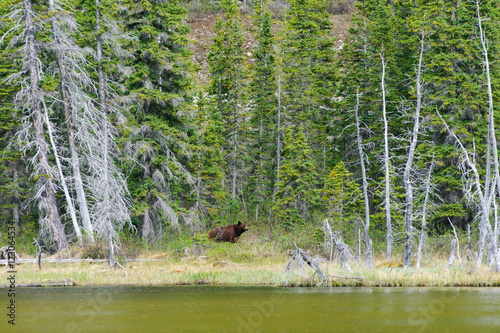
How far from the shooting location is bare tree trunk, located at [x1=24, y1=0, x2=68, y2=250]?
22297mm

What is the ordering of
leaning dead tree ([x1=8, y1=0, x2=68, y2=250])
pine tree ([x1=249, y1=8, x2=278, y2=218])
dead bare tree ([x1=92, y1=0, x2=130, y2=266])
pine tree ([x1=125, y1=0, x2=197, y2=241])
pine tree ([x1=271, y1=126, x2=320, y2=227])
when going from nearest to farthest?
dead bare tree ([x1=92, y1=0, x2=130, y2=266]) → leaning dead tree ([x1=8, y1=0, x2=68, y2=250]) → pine tree ([x1=125, y1=0, x2=197, y2=241]) → pine tree ([x1=271, y1=126, x2=320, y2=227]) → pine tree ([x1=249, y1=8, x2=278, y2=218])

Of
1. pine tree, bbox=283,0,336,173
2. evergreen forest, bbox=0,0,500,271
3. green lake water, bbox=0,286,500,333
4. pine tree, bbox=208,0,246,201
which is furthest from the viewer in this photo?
pine tree, bbox=208,0,246,201

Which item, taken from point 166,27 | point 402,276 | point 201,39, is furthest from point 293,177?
point 201,39

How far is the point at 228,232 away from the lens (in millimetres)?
25703

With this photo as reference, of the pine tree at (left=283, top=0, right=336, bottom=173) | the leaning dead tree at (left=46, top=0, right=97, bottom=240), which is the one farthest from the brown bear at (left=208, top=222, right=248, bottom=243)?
the pine tree at (left=283, top=0, right=336, bottom=173)

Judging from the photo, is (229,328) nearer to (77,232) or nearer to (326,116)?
(77,232)

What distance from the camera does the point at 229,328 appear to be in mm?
9281

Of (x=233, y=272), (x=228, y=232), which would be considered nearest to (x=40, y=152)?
(x=228, y=232)

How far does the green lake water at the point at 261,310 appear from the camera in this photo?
9.35 m

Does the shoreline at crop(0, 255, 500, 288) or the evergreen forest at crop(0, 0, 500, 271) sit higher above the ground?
the evergreen forest at crop(0, 0, 500, 271)

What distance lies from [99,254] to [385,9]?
24.1 m

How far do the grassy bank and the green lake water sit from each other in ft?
3.29

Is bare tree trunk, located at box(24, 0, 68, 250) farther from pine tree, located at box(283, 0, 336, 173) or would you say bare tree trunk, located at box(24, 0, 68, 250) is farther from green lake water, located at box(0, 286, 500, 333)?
pine tree, located at box(283, 0, 336, 173)

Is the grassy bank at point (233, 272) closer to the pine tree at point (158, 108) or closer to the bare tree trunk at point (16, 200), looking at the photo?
the pine tree at point (158, 108)
